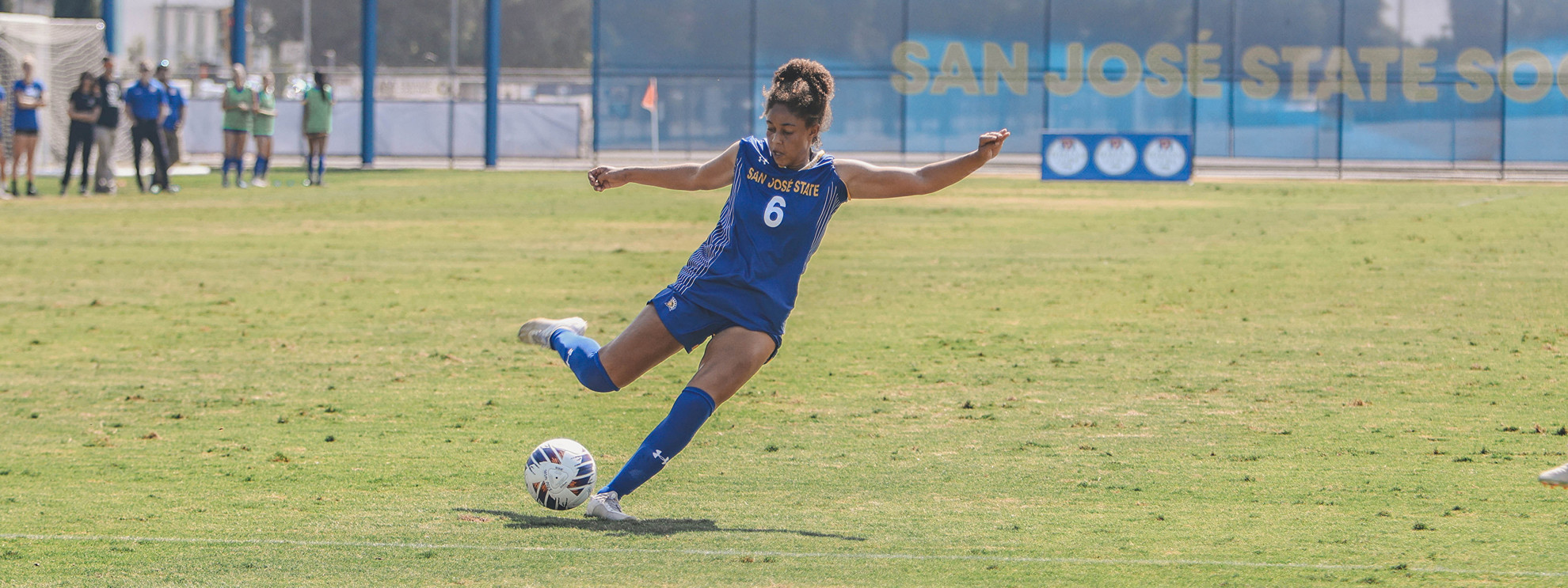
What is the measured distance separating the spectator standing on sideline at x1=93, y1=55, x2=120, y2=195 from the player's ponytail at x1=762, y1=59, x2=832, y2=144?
834 inches

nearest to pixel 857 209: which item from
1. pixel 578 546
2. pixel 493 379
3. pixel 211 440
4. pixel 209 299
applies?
pixel 209 299

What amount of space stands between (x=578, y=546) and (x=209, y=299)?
8554mm

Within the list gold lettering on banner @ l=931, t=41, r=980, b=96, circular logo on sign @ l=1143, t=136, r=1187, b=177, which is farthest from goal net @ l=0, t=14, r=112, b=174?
gold lettering on banner @ l=931, t=41, r=980, b=96

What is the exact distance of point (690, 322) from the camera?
5918mm

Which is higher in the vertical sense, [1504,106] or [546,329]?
[1504,106]

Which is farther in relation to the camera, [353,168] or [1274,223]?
[353,168]

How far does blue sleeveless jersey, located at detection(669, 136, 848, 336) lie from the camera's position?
582 centimetres

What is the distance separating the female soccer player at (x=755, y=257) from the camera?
5727 millimetres

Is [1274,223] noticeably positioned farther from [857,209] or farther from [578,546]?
[578,546]

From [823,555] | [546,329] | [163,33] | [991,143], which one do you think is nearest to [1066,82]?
[546,329]

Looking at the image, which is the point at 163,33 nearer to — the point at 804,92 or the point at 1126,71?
the point at 1126,71

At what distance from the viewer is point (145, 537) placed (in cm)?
551

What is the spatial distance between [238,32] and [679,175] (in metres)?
31.6

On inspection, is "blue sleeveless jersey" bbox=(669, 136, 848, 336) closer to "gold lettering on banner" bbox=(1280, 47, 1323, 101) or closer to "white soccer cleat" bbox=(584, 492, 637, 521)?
"white soccer cleat" bbox=(584, 492, 637, 521)
